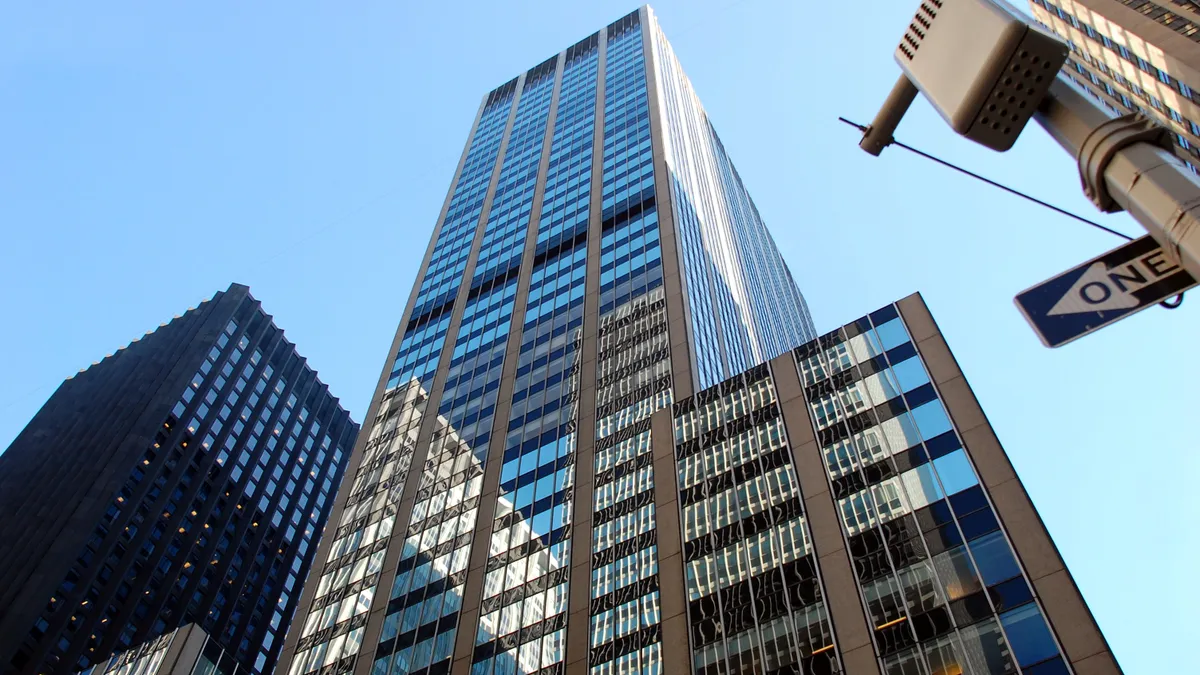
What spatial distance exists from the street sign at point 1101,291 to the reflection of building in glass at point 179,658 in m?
66.2

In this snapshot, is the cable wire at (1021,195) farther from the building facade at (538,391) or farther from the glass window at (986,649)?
the building facade at (538,391)

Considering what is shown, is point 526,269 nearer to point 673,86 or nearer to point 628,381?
point 628,381

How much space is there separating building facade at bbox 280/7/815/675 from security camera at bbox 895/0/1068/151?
134 feet

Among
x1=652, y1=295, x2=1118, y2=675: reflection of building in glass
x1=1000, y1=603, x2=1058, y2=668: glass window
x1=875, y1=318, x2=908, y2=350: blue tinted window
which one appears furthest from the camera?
x1=875, y1=318, x2=908, y2=350: blue tinted window

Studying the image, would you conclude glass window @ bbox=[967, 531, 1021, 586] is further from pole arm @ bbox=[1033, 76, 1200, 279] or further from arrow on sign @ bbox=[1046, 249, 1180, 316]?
pole arm @ bbox=[1033, 76, 1200, 279]

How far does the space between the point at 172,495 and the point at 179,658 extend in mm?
60141

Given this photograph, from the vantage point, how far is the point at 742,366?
84.5 metres

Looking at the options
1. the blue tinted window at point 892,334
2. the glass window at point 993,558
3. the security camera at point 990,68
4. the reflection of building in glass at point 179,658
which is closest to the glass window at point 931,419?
the blue tinted window at point 892,334

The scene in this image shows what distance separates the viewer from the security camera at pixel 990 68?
5.76 meters

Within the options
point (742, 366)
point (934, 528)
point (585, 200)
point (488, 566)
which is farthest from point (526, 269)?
point (934, 528)

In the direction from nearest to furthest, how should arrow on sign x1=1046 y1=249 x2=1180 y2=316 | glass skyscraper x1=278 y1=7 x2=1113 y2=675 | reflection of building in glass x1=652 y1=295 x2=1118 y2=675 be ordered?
arrow on sign x1=1046 y1=249 x2=1180 y2=316 → reflection of building in glass x1=652 y1=295 x2=1118 y2=675 → glass skyscraper x1=278 y1=7 x2=1113 y2=675

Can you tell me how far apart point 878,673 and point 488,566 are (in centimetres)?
2854

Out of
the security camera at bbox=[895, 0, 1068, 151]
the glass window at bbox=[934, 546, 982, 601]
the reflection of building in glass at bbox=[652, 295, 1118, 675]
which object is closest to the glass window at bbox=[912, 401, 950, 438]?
the reflection of building in glass at bbox=[652, 295, 1118, 675]

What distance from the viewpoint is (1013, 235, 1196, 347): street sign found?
5809mm
